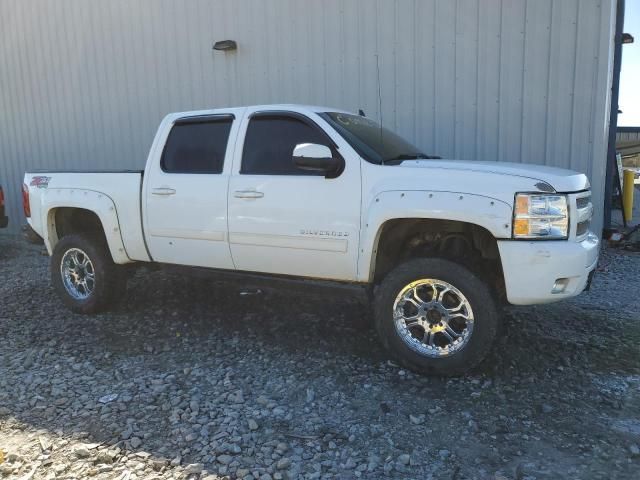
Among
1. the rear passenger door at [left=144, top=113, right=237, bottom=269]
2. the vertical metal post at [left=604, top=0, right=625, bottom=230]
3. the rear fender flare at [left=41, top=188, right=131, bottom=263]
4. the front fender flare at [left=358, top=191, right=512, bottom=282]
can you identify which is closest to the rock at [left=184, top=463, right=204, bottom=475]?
the front fender flare at [left=358, top=191, right=512, bottom=282]

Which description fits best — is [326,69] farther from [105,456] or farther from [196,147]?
[105,456]

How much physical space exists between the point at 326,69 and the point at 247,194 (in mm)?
4119

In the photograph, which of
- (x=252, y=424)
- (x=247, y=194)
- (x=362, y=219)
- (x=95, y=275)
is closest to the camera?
(x=252, y=424)

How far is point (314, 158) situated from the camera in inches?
156

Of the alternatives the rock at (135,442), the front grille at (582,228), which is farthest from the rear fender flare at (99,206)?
the front grille at (582,228)

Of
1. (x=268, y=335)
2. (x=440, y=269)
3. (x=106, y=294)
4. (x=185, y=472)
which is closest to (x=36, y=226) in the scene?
(x=106, y=294)

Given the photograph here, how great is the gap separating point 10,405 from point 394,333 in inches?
103

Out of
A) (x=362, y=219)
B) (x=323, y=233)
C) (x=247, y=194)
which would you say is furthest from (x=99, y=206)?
(x=362, y=219)

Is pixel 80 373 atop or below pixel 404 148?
below

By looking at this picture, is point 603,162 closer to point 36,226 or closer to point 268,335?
point 268,335

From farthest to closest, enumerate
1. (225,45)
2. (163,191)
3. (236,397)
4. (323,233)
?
(225,45), (163,191), (323,233), (236,397)

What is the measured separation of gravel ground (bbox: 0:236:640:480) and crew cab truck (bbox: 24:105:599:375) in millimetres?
457

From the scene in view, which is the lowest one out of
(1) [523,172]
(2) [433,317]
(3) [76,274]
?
(3) [76,274]

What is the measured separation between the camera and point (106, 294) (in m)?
5.37
